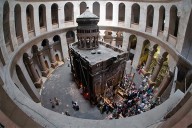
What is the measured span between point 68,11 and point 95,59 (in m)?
14.6

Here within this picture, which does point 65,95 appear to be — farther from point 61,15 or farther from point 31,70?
point 61,15

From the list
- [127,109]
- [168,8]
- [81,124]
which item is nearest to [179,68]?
[127,109]

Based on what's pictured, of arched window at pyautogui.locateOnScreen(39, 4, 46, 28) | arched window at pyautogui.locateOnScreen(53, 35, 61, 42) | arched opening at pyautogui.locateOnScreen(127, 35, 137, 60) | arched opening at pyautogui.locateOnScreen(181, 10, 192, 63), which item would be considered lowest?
arched opening at pyautogui.locateOnScreen(127, 35, 137, 60)

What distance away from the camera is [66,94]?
19922 mm

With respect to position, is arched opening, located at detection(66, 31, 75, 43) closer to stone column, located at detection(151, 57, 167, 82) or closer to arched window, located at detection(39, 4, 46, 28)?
arched window, located at detection(39, 4, 46, 28)

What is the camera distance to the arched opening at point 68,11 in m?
28.8

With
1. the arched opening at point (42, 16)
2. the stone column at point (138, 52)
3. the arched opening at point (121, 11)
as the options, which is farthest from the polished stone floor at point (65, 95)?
the arched opening at point (121, 11)

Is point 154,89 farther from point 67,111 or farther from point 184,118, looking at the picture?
point 184,118

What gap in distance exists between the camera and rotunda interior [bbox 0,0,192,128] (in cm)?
1466

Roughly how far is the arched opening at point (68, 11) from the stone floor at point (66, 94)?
9.50 m

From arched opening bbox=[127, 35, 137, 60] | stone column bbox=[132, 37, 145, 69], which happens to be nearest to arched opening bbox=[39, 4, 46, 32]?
arched opening bbox=[127, 35, 137, 60]

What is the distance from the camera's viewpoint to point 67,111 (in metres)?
17.3

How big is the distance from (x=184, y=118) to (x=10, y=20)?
686 inches

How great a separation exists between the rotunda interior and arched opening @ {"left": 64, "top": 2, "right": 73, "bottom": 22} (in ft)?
0.56
